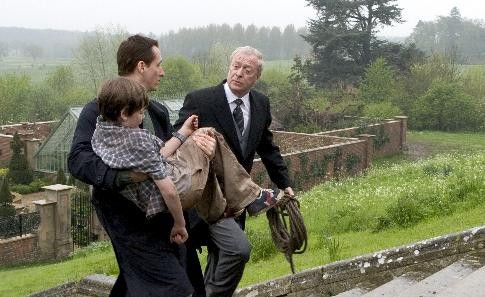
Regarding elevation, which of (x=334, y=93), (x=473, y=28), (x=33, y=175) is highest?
(x=473, y=28)

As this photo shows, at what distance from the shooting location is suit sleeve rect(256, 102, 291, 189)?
4.29 m

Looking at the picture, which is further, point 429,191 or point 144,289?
point 429,191

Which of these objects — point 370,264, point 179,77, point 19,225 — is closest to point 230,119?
point 370,264

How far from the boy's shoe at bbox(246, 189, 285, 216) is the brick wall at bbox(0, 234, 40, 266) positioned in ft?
39.4

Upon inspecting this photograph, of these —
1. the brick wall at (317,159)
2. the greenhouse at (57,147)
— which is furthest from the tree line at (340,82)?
the greenhouse at (57,147)

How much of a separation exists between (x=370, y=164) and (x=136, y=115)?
23.7 m

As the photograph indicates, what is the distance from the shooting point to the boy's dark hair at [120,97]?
2875mm

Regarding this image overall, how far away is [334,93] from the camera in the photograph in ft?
127

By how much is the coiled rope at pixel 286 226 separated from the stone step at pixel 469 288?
88cm

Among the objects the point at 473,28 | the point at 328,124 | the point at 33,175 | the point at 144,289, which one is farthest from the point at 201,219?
the point at 473,28

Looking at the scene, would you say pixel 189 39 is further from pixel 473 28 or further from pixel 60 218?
pixel 60 218

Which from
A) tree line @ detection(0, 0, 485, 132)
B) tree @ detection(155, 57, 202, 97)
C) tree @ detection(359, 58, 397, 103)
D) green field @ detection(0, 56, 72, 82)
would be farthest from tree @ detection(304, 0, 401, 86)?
green field @ detection(0, 56, 72, 82)

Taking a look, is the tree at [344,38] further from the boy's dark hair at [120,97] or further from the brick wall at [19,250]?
the boy's dark hair at [120,97]

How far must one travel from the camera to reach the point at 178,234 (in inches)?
124
